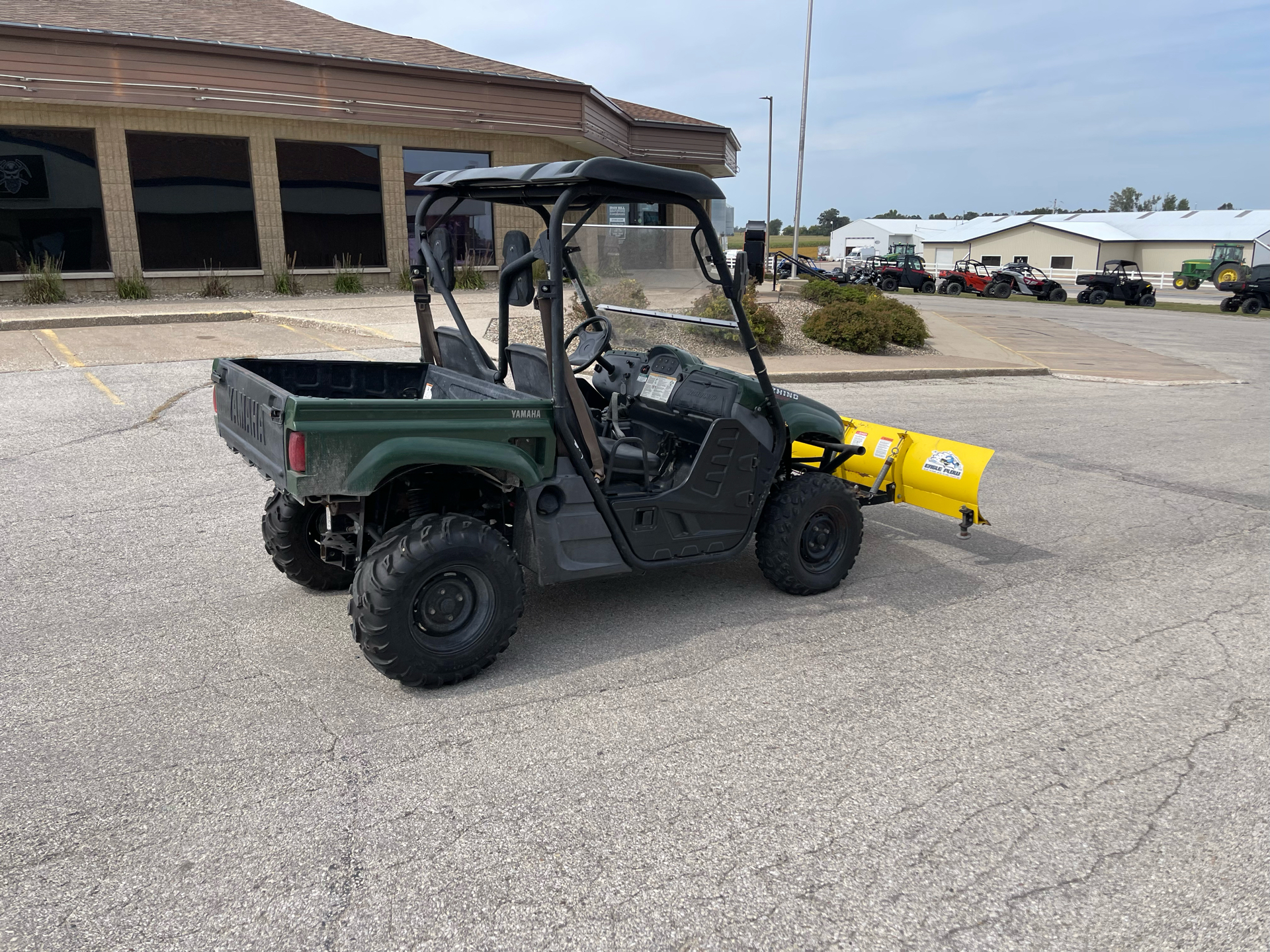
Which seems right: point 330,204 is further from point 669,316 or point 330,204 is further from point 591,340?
point 669,316

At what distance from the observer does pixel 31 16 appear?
16.0 metres

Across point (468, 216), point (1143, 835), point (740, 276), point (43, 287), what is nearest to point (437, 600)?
point (740, 276)

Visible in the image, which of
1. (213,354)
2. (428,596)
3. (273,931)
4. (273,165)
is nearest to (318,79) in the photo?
(273,165)

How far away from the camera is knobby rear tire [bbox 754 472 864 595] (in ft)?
15.6

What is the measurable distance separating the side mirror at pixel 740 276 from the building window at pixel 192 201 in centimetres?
1702

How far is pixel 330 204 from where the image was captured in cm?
1964

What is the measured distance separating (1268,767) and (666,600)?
2651mm

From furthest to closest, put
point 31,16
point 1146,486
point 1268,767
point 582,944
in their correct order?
point 31,16, point 1146,486, point 1268,767, point 582,944

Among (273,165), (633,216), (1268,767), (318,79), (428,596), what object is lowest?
(1268,767)

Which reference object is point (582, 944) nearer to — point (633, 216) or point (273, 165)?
point (633, 216)

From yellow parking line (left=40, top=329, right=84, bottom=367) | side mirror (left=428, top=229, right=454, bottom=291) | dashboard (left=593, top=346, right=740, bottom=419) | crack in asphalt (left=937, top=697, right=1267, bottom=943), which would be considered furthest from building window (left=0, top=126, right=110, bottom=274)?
crack in asphalt (left=937, top=697, right=1267, bottom=943)

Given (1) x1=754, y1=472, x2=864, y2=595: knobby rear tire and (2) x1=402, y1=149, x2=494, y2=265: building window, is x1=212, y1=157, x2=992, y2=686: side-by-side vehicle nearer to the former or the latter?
(1) x1=754, y1=472, x2=864, y2=595: knobby rear tire

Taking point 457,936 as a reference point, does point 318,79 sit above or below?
above

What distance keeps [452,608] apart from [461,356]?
138cm
